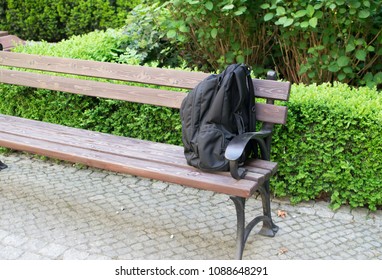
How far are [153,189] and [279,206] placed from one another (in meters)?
1.09

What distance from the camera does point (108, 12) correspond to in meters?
9.39

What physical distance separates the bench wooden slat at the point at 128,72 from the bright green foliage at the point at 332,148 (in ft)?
1.76

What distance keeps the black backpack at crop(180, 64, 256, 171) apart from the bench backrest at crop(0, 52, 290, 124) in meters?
0.23

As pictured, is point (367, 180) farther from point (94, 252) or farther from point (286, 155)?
point (94, 252)

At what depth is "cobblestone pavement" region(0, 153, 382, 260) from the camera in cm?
399

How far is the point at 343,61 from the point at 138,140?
195cm

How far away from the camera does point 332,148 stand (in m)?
4.42

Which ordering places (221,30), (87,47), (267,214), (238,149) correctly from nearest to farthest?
(238,149) < (267,214) < (221,30) < (87,47)

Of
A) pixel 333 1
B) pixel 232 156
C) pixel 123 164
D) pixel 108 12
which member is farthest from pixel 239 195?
pixel 108 12

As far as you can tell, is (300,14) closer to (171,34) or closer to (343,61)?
(343,61)

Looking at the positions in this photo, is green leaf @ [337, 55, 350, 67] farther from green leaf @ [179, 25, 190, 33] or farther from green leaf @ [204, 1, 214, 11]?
green leaf @ [179, 25, 190, 33]

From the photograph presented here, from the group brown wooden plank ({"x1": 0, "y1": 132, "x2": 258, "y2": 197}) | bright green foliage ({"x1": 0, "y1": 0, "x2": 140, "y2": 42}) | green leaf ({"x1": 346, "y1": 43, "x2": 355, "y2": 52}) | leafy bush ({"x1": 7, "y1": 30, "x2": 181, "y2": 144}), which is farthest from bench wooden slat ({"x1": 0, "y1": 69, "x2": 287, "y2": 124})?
bright green foliage ({"x1": 0, "y1": 0, "x2": 140, "y2": 42})

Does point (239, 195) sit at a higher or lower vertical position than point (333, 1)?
lower

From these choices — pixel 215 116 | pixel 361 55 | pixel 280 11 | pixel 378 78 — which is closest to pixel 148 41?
pixel 280 11
